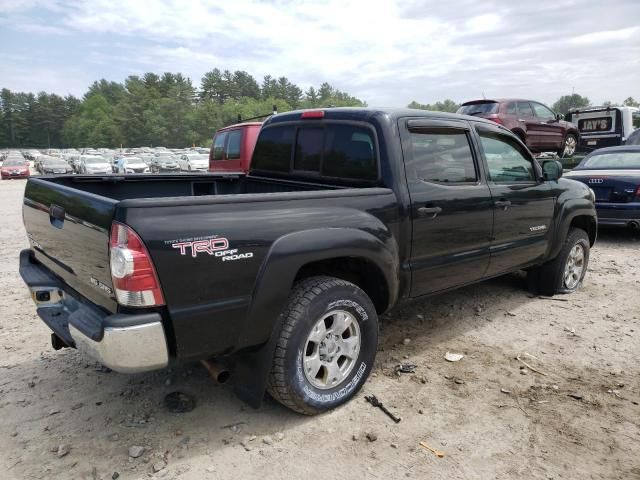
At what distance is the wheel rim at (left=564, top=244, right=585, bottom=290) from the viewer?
5.27m

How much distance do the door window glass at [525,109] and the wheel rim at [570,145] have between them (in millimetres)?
2095

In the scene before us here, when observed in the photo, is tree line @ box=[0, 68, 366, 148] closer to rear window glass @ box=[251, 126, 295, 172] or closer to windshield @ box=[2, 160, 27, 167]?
windshield @ box=[2, 160, 27, 167]

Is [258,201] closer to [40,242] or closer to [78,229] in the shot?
[78,229]

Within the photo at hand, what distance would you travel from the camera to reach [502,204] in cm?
407

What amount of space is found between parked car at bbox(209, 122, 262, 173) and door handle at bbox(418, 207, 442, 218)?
5.57 meters

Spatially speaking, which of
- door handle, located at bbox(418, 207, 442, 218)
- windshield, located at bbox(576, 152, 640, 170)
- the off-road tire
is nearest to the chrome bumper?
door handle, located at bbox(418, 207, 442, 218)

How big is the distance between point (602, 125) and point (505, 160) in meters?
12.0

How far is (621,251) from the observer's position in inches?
290

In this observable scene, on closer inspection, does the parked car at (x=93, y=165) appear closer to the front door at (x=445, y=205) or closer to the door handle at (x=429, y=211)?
the front door at (x=445, y=205)

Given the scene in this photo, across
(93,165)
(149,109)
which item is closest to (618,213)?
(93,165)

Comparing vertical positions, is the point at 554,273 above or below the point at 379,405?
above

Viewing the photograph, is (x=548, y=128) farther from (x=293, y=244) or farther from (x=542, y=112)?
(x=293, y=244)

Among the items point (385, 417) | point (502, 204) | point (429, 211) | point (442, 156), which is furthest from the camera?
point (502, 204)

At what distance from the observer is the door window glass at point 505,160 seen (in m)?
4.11
